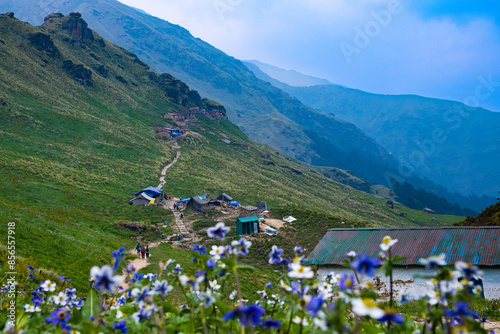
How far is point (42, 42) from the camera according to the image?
9819 centimetres

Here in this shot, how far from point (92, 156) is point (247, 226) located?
4149 cm

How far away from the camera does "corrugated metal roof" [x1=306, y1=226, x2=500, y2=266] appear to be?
645 inches

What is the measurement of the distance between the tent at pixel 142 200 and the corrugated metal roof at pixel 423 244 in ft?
111

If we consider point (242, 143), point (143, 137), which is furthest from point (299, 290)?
point (242, 143)

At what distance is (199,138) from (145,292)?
4292 inches

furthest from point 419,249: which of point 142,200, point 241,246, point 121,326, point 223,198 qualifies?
point 142,200

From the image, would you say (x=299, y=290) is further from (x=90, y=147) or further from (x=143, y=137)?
(x=143, y=137)

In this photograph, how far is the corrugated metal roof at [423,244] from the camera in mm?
16375

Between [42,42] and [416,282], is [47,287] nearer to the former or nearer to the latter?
[416,282]

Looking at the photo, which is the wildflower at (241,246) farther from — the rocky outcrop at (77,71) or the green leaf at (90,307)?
the rocky outcrop at (77,71)

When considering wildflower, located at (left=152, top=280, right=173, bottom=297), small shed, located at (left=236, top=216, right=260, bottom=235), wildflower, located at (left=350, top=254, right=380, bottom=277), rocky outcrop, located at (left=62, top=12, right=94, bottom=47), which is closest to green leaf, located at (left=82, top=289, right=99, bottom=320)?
wildflower, located at (left=152, top=280, right=173, bottom=297)

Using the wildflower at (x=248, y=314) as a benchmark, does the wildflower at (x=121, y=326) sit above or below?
below

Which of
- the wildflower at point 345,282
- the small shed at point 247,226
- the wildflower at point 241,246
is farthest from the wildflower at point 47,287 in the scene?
the small shed at point 247,226

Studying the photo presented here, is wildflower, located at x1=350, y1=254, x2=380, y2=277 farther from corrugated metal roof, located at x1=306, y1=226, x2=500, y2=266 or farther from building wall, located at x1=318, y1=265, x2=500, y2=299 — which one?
corrugated metal roof, located at x1=306, y1=226, x2=500, y2=266
